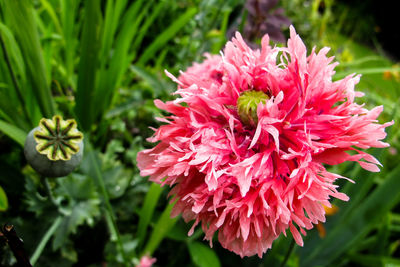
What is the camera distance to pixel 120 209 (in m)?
0.85

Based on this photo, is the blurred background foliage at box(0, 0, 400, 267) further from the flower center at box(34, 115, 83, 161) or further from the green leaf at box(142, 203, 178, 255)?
the flower center at box(34, 115, 83, 161)

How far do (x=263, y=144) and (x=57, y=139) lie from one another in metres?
0.32

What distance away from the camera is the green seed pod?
51cm

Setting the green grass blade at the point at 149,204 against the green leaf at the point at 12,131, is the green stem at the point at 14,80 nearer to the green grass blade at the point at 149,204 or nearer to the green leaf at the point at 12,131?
the green leaf at the point at 12,131

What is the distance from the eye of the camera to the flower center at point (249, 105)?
0.44 m

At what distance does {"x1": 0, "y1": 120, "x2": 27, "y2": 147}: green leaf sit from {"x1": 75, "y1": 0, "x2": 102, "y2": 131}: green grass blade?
0.18 meters

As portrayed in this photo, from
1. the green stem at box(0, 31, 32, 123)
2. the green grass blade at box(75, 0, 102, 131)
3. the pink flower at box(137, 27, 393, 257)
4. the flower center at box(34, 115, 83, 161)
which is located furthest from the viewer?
the green grass blade at box(75, 0, 102, 131)

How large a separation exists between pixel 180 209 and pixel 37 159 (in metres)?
0.25

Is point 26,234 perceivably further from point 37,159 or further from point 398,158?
point 398,158

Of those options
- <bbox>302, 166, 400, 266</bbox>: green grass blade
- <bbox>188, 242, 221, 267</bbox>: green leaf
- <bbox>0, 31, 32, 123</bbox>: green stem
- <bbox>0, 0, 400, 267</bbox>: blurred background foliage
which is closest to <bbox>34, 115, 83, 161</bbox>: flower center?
<bbox>0, 0, 400, 267</bbox>: blurred background foliage

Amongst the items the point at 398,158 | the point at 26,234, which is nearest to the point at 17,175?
the point at 26,234

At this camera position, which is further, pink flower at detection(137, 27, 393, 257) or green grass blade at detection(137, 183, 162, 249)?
green grass blade at detection(137, 183, 162, 249)

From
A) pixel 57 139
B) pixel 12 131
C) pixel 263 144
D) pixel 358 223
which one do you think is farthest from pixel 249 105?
pixel 358 223

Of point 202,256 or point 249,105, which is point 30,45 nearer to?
point 249,105
